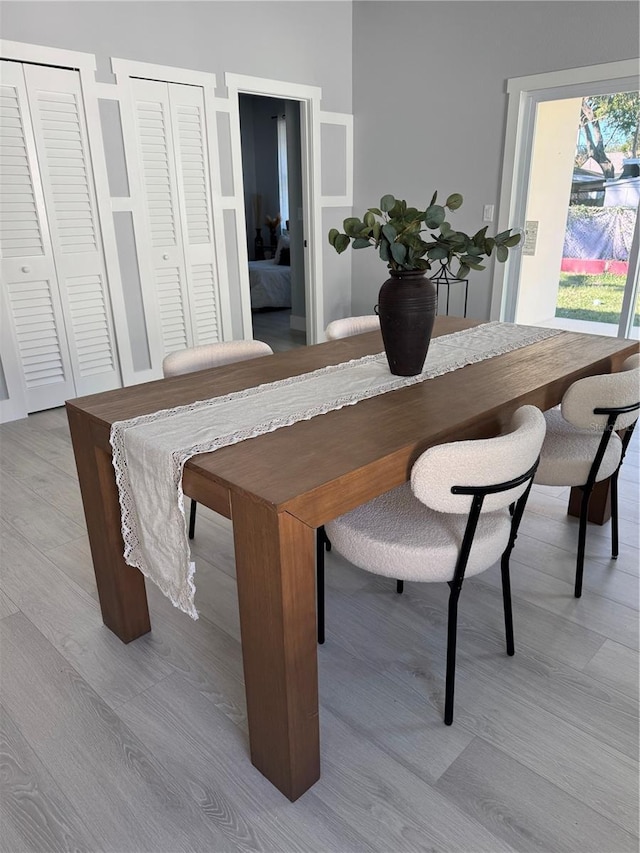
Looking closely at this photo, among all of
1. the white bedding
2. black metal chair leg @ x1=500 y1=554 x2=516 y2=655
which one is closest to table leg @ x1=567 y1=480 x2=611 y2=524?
black metal chair leg @ x1=500 y1=554 x2=516 y2=655

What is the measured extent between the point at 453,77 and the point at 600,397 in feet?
12.0

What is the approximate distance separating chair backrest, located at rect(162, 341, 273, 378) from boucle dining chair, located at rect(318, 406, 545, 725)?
855 mm

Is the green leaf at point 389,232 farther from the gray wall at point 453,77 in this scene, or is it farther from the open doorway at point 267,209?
the open doorway at point 267,209

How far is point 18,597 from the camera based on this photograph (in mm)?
2039

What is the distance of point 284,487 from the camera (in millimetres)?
1116

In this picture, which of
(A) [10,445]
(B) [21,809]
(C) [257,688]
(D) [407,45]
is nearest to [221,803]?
(C) [257,688]

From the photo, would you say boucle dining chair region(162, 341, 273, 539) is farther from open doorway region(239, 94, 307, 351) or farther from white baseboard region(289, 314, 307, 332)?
open doorway region(239, 94, 307, 351)

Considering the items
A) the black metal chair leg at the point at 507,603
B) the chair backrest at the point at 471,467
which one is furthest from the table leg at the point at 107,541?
the black metal chair leg at the point at 507,603

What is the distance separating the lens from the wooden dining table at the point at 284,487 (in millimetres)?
1142

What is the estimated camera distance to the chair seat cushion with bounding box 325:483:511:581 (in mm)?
1409

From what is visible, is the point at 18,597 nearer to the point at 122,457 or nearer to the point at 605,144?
the point at 122,457

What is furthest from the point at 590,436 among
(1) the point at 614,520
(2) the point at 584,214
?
(2) the point at 584,214

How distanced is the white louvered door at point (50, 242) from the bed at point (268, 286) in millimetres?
3129

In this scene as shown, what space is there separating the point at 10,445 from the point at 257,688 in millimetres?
2684
